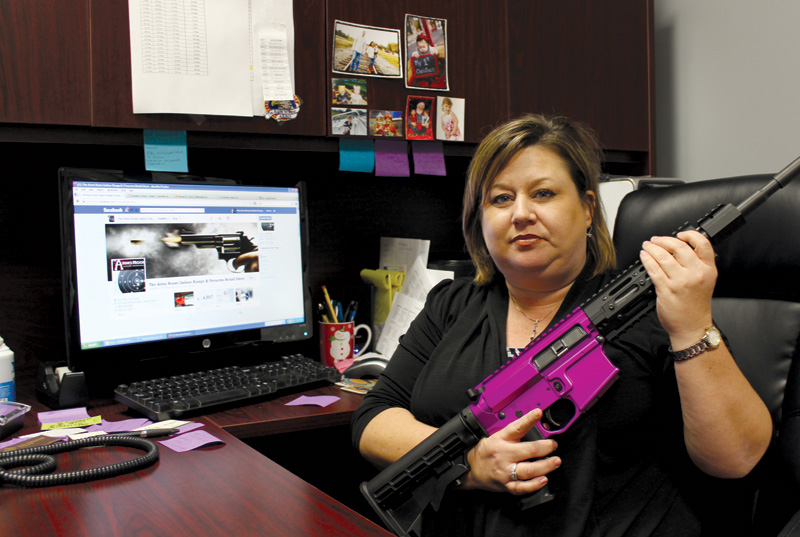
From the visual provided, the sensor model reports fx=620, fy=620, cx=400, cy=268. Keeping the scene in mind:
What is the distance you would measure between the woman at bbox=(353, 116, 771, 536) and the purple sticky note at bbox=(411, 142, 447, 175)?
0.36m

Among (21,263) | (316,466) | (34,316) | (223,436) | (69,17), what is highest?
(69,17)

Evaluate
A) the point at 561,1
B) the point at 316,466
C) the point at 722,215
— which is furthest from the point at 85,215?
the point at 561,1

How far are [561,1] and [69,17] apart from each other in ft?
3.73

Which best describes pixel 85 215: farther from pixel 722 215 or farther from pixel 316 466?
pixel 722 215

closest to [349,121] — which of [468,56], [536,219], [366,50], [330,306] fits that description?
[366,50]

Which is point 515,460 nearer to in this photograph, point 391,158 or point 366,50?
point 391,158

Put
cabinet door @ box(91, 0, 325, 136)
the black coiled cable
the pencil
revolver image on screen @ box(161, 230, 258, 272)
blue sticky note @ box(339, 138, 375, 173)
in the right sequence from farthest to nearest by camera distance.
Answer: the pencil, blue sticky note @ box(339, 138, 375, 173), revolver image on screen @ box(161, 230, 258, 272), cabinet door @ box(91, 0, 325, 136), the black coiled cable

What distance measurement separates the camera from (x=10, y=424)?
3.18 feet

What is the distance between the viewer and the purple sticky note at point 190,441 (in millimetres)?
896

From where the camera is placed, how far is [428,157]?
1504 mm

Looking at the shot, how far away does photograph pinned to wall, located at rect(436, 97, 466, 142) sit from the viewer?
1472mm

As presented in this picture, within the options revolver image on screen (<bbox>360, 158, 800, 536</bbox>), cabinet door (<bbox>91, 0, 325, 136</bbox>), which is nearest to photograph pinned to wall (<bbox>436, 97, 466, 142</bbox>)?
cabinet door (<bbox>91, 0, 325, 136</bbox>)

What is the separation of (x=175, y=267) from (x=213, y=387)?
0.93 feet

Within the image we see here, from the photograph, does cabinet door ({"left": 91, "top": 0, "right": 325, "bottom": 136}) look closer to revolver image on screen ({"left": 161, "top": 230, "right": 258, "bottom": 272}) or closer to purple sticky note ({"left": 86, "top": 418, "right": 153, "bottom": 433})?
revolver image on screen ({"left": 161, "top": 230, "right": 258, "bottom": 272})
